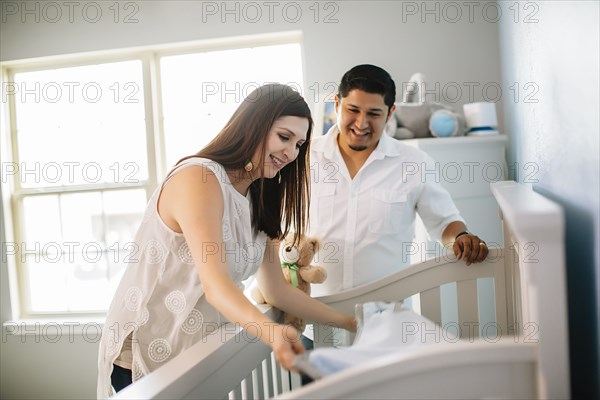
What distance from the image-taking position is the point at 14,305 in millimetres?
Result: 3215

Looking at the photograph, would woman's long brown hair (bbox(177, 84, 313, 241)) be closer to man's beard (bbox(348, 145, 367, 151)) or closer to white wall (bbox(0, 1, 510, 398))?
Result: man's beard (bbox(348, 145, 367, 151))

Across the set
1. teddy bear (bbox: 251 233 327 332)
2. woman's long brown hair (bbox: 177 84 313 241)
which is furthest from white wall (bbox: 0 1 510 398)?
woman's long brown hair (bbox: 177 84 313 241)

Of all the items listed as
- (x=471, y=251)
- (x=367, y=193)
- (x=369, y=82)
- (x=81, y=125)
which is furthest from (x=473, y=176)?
(x=81, y=125)

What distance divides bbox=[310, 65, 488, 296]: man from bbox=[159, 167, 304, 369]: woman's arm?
77cm

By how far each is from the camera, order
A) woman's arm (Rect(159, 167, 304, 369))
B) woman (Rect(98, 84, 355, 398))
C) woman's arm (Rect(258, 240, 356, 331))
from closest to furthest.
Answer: woman's arm (Rect(159, 167, 304, 369)), woman (Rect(98, 84, 355, 398)), woman's arm (Rect(258, 240, 356, 331))

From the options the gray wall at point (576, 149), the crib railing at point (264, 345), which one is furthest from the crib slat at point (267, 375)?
the gray wall at point (576, 149)

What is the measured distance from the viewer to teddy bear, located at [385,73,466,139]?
218 centimetres

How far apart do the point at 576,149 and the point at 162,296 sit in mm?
829

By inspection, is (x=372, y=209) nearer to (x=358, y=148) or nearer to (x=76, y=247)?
(x=358, y=148)

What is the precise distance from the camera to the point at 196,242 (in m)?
1.07

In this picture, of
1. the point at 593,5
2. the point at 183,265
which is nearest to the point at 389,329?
the point at 183,265

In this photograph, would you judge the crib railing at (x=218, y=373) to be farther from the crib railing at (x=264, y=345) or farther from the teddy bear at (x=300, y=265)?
the teddy bear at (x=300, y=265)

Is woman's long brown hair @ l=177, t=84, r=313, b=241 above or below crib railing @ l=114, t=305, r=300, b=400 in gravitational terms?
above

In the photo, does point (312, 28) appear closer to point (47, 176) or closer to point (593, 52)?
point (47, 176)
